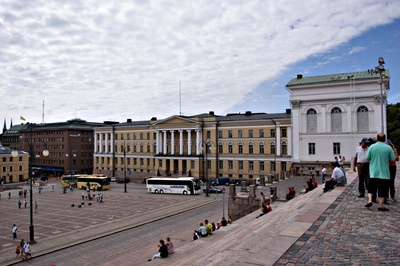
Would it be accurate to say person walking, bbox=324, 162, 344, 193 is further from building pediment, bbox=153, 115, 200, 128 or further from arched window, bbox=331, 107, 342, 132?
building pediment, bbox=153, 115, 200, 128

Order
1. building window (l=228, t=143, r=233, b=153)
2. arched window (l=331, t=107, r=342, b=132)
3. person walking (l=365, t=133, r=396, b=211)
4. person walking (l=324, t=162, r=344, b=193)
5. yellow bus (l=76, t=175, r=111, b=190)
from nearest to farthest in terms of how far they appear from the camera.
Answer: person walking (l=365, t=133, r=396, b=211) < person walking (l=324, t=162, r=344, b=193) < arched window (l=331, t=107, r=342, b=132) < yellow bus (l=76, t=175, r=111, b=190) < building window (l=228, t=143, r=233, b=153)

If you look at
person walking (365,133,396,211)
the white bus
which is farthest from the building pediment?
person walking (365,133,396,211)

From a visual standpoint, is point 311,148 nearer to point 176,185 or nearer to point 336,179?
point 176,185

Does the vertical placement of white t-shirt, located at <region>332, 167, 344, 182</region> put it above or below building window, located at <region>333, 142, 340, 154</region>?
below

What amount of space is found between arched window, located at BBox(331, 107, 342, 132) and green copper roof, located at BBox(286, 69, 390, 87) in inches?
170

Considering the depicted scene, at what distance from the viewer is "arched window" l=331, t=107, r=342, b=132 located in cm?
4793

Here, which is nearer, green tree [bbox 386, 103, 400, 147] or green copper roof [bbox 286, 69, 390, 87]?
green copper roof [bbox 286, 69, 390, 87]

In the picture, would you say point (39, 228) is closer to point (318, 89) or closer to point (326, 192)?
point (326, 192)

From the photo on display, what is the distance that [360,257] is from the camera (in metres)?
6.97

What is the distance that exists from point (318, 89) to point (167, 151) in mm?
39280

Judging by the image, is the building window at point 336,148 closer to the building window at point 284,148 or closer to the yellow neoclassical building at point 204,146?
the yellow neoclassical building at point 204,146

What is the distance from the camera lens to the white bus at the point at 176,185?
5094 centimetres

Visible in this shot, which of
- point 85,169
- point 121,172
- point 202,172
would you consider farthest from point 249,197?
point 85,169

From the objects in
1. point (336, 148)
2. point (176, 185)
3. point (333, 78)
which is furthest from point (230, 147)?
point (333, 78)
